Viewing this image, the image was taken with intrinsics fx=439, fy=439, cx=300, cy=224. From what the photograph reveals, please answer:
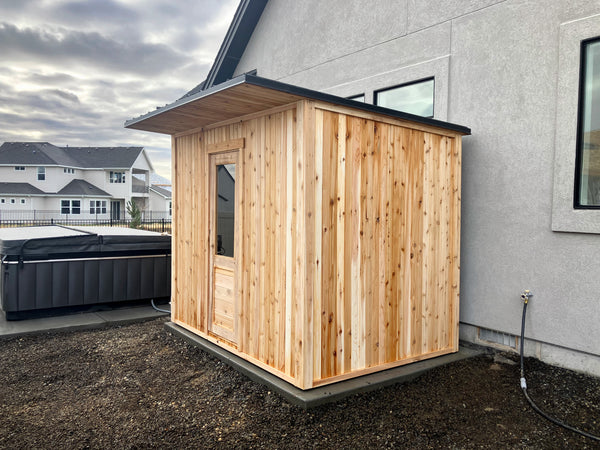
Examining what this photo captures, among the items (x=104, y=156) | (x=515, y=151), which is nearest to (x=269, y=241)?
(x=515, y=151)

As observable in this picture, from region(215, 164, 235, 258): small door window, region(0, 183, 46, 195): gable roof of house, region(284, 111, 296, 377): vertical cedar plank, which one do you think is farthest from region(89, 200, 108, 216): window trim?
region(284, 111, 296, 377): vertical cedar plank

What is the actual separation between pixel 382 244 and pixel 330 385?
1321 mm

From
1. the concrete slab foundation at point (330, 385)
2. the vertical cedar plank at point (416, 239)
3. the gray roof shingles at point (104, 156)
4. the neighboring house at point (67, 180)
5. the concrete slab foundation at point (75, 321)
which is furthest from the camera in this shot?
the gray roof shingles at point (104, 156)

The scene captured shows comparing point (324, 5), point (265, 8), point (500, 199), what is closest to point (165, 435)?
point (500, 199)

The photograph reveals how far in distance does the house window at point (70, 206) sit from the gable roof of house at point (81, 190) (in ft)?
2.21

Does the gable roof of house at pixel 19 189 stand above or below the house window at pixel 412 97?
below

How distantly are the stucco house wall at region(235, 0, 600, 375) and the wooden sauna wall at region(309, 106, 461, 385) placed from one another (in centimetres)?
35

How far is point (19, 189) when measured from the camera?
31672mm

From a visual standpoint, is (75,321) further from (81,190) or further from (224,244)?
(81,190)

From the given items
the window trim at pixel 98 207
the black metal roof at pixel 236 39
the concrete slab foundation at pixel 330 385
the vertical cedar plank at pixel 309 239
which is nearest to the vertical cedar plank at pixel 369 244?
the concrete slab foundation at pixel 330 385

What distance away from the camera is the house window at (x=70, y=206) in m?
33.0

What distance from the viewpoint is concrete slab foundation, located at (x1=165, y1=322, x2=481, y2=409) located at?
3461 mm

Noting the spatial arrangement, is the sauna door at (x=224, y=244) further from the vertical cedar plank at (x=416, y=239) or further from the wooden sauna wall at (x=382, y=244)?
the vertical cedar plank at (x=416, y=239)

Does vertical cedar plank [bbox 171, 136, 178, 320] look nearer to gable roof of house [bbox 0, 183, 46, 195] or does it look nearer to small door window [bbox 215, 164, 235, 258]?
small door window [bbox 215, 164, 235, 258]
